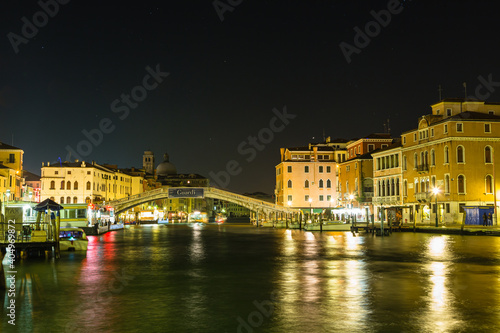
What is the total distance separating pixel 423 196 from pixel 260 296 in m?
42.2

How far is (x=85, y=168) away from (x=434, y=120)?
5772cm

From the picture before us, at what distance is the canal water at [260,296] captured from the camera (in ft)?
32.5

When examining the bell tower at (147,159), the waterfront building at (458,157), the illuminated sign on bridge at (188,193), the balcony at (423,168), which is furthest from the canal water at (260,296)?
the bell tower at (147,159)

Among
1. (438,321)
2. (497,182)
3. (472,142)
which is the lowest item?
(438,321)

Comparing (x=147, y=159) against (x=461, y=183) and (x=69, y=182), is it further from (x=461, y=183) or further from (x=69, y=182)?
(x=461, y=183)

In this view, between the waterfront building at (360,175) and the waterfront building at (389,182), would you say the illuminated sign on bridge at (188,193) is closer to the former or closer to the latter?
the waterfront building at (360,175)

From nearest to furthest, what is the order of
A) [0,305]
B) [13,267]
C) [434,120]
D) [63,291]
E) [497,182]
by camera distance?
1. [0,305]
2. [63,291]
3. [13,267]
4. [497,182]
5. [434,120]

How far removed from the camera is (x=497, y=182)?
155 ft

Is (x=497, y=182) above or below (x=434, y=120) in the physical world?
below

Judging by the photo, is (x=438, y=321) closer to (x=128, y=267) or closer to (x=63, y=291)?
(x=63, y=291)

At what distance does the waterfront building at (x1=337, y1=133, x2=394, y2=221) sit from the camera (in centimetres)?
6806

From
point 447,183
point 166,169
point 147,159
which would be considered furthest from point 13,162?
point 147,159

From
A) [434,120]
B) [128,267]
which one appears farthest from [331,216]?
[128,267]

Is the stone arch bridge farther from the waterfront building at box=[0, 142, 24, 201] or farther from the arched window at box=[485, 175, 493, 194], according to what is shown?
A: the arched window at box=[485, 175, 493, 194]
